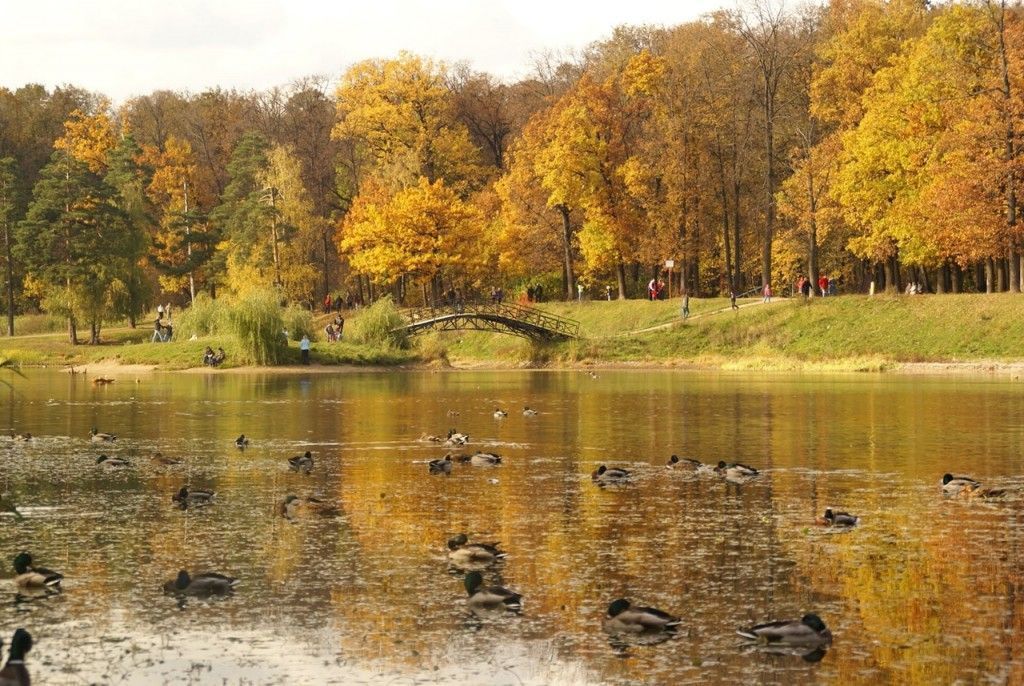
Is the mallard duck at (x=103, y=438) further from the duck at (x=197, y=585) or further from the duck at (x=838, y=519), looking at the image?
the duck at (x=838, y=519)

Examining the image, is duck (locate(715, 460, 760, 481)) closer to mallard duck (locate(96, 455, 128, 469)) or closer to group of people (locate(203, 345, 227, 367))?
mallard duck (locate(96, 455, 128, 469))

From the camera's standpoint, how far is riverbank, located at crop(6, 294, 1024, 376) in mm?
71500

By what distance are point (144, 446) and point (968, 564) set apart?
956 inches

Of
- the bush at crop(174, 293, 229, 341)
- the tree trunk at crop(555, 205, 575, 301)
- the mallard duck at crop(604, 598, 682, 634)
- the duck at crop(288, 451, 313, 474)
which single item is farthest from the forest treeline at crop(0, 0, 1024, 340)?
the mallard duck at crop(604, 598, 682, 634)

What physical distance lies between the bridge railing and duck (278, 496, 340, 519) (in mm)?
58176

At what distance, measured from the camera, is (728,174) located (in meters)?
88.9

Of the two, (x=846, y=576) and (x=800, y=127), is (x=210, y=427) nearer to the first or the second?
(x=846, y=576)

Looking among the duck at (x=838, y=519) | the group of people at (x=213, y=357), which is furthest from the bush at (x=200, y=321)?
the duck at (x=838, y=519)

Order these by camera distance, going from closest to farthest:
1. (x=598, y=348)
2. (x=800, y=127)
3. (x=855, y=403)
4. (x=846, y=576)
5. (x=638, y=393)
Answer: (x=846, y=576) < (x=855, y=403) < (x=638, y=393) < (x=598, y=348) < (x=800, y=127)

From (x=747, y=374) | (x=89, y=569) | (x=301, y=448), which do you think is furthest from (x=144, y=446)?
(x=747, y=374)

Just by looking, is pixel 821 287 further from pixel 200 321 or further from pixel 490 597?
pixel 490 597

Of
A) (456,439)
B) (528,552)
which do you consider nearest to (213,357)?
(456,439)

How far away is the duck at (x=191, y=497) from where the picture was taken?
27.0 m

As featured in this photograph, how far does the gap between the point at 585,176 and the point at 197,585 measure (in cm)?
7292
